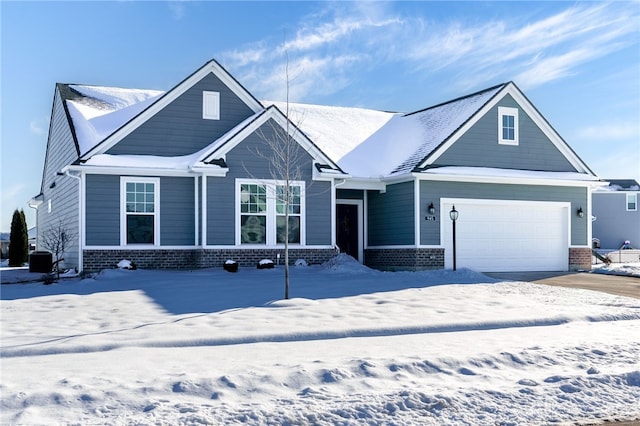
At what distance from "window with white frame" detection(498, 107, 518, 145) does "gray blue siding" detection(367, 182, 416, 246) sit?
4001 millimetres

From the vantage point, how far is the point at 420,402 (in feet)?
23.6

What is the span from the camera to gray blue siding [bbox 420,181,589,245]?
76.2 ft

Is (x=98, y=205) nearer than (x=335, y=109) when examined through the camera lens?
Yes

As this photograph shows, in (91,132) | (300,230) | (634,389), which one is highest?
(91,132)

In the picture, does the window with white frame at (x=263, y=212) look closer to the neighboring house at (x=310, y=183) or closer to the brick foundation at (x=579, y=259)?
the neighboring house at (x=310, y=183)

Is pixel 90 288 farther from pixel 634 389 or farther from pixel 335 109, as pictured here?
pixel 335 109

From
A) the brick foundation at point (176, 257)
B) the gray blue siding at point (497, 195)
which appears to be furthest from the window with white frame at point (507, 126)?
the brick foundation at point (176, 257)

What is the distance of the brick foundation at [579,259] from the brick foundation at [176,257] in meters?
10.2

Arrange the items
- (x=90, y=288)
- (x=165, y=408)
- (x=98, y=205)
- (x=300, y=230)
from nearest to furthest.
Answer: (x=165, y=408), (x=90, y=288), (x=98, y=205), (x=300, y=230)

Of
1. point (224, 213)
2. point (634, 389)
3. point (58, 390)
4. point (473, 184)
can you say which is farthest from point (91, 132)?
point (634, 389)

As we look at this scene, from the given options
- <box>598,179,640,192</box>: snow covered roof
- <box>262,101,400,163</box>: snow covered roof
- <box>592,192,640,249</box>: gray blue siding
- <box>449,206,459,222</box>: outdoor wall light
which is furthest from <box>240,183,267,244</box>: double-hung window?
<box>592,192,640,249</box>: gray blue siding

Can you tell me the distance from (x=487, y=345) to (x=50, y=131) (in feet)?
79.1

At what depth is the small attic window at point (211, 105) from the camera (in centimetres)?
2217

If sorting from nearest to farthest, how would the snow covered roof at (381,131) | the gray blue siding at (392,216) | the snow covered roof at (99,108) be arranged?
the snow covered roof at (99,108), the gray blue siding at (392,216), the snow covered roof at (381,131)
